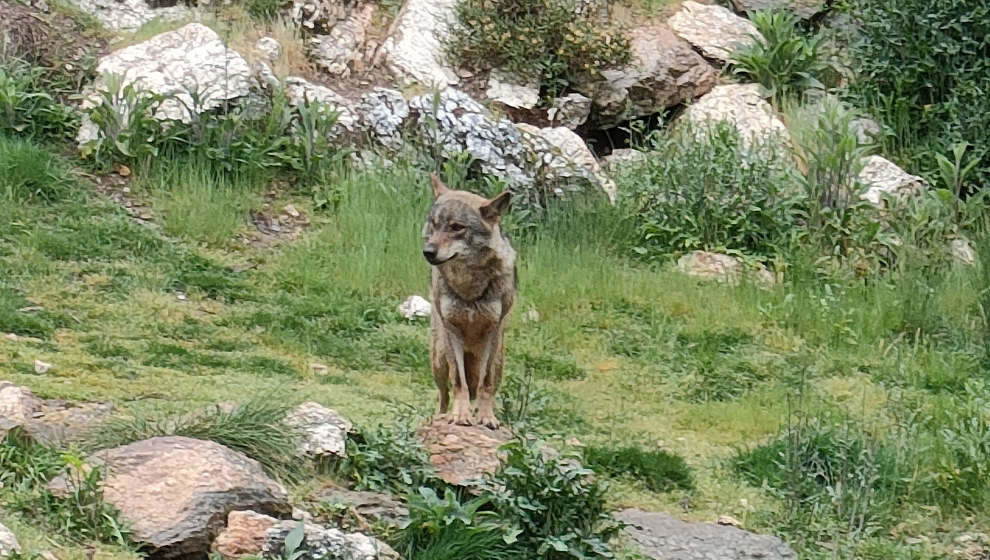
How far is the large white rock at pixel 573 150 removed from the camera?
12.8 m

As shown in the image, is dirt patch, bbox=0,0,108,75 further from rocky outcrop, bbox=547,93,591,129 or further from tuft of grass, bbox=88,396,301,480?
tuft of grass, bbox=88,396,301,480

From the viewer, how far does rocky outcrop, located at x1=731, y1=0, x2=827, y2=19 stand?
15139 millimetres

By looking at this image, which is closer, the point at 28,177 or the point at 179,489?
the point at 179,489

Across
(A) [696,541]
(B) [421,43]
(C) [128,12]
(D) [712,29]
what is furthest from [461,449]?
(D) [712,29]

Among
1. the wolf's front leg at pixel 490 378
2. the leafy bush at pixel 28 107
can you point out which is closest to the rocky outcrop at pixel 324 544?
the wolf's front leg at pixel 490 378

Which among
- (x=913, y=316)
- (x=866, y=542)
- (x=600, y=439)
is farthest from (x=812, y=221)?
(x=866, y=542)

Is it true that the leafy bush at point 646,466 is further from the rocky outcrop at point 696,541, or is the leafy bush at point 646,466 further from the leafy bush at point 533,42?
the leafy bush at point 533,42

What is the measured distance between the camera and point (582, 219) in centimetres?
1202

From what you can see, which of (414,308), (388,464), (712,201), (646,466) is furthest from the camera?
(712,201)

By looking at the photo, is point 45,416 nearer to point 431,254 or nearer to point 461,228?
point 431,254

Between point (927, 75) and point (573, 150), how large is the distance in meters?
3.62

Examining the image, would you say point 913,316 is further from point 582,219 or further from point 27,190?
point 27,190

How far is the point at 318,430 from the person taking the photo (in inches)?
254

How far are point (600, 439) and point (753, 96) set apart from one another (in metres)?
6.82
